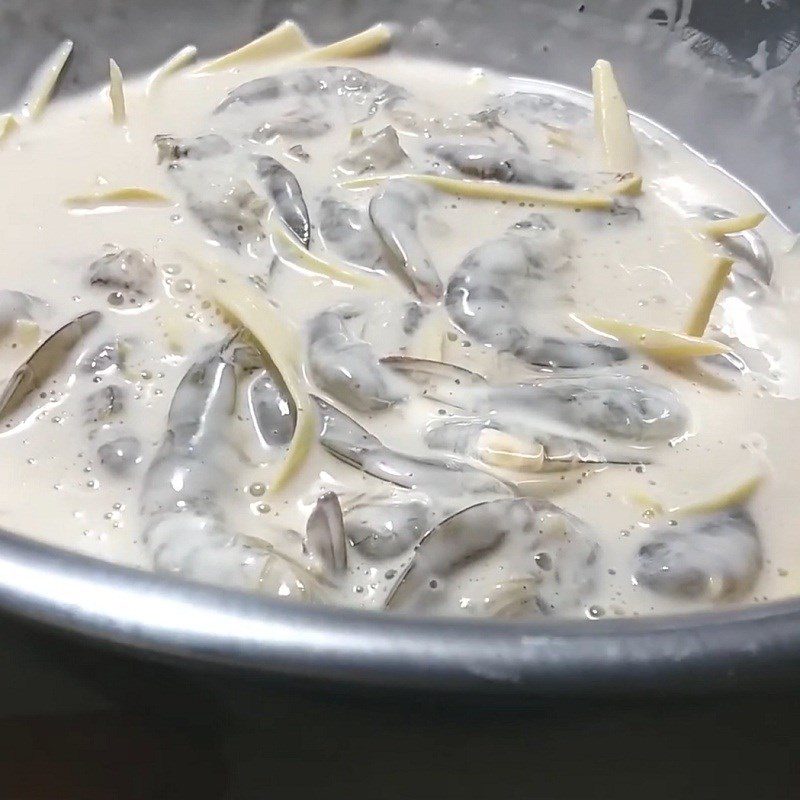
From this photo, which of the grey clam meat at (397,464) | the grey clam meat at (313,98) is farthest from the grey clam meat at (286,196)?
the grey clam meat at (397,464)

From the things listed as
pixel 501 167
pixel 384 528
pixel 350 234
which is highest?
pixel 501 167

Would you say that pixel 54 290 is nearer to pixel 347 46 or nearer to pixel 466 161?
pixel 466 161

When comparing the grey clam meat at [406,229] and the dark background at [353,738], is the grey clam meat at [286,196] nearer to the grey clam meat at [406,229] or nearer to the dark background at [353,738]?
the grey clam meat at [406,229]

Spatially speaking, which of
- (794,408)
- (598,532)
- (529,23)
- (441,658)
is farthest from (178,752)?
(529,23)

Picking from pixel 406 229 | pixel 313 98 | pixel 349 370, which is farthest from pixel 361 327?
pixel 313 98

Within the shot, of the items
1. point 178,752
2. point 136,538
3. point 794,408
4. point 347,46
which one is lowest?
point 136,538

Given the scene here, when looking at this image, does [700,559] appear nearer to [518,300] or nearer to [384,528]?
[384,528]
